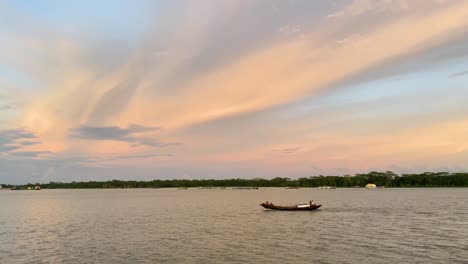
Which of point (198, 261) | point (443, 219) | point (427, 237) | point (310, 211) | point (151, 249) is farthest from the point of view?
point (310, 211)

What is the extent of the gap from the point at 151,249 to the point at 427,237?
3164 cm

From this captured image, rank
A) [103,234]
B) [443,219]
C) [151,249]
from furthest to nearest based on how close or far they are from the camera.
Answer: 1. [443,219]
2. [103,234]
3. [151,249]

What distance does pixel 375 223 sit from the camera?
6034 centimetres

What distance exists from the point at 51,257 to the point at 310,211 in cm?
5846

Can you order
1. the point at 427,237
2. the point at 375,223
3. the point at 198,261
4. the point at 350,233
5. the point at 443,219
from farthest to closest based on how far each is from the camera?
the point at 443,219
the point at 375,223
the point at 350,233
the point at 427,237
the point at 198,261

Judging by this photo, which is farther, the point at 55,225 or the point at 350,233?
the point at 55,225

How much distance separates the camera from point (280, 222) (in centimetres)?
6469

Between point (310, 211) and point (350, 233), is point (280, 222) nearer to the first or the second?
point (350, 233)

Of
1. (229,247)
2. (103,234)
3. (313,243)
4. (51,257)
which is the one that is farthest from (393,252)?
(103,234)

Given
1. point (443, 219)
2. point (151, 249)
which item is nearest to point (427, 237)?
point (443, 219)

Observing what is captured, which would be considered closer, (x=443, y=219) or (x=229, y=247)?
(x=229, y=247)

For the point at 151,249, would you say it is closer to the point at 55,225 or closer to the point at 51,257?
the point at 51,257

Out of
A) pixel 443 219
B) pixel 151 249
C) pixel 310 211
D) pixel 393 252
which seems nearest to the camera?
pixel 393 252

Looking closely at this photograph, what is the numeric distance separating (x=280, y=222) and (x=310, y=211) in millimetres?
22047
